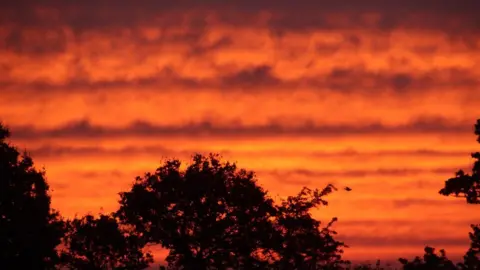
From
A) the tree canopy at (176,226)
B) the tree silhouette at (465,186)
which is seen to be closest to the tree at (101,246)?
the tree canopy at (176,226)

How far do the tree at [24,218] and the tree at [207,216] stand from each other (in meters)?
13.5

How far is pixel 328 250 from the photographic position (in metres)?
93.1

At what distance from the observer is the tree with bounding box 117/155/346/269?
116625mm

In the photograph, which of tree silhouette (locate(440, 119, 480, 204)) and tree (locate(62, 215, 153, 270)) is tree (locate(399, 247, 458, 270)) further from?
tree (locate(62, 215, 153, 270))

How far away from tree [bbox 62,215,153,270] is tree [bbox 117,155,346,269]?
24.3 ft

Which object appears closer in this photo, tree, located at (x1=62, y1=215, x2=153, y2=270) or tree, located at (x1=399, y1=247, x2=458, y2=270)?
tree, located at (x1=399, y1=247, x2=458, y2=270)

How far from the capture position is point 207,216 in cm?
12169

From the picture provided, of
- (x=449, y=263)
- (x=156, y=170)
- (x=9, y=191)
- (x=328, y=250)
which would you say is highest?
(x=156, y=170)

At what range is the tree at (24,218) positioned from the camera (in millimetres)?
101875

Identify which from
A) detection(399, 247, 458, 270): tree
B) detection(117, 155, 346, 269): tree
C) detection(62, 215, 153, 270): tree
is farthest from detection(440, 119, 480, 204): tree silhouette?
detection(62, 215, 153, 270): tree

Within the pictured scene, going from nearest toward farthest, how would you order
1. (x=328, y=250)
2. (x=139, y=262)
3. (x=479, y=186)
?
(x=479, y=186) → (x=328, y=250) → (x=139, y=262)

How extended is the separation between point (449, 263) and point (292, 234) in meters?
40.9

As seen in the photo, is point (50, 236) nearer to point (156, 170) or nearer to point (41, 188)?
point (41, 188)

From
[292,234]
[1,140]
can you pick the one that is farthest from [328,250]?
[1,140]
